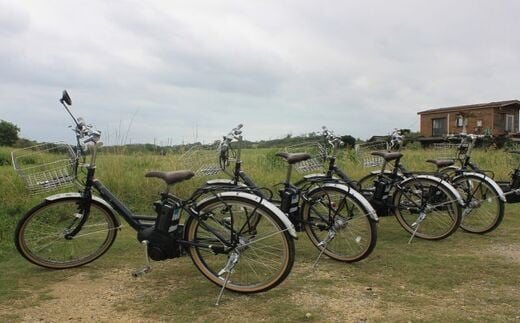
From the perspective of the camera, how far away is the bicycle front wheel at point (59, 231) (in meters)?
3.58

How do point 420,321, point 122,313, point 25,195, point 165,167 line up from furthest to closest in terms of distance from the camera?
point 165,167
point 25,195
point 122,313
point 420,321

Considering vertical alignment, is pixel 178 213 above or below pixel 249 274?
above

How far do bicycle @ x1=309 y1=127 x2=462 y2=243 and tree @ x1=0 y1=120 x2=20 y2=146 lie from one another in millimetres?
13503

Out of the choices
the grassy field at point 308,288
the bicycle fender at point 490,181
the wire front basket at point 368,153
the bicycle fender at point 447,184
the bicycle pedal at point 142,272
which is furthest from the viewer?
the wire front basket at point 368,153

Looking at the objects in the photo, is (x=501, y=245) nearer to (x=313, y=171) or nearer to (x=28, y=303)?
(x=313, y=171)

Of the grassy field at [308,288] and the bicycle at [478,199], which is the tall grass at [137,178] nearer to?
the grassy field at [308,288]

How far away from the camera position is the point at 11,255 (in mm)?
3975

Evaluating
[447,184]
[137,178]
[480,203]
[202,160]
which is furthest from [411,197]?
[137,178]

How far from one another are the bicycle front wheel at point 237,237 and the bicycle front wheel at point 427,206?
200 cm

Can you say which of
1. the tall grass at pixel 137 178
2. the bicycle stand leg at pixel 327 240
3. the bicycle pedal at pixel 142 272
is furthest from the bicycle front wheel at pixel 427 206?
the bicycle pedal at pixel 142 272

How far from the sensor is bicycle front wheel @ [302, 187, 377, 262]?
12.0 feet

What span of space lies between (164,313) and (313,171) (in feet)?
9.06

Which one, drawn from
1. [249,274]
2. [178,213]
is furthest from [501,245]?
[178,213]

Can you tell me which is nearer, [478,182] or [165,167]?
[478,182]
